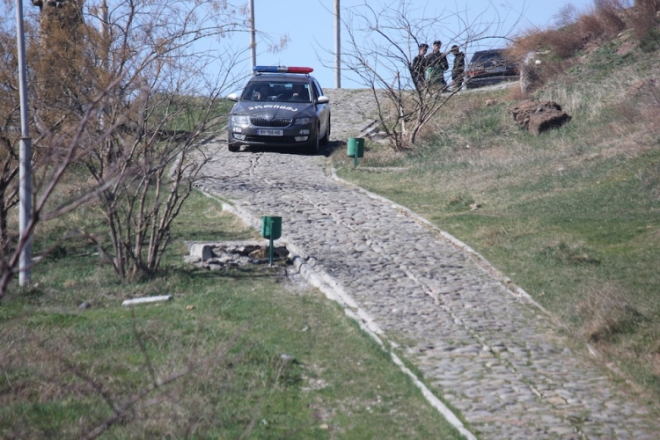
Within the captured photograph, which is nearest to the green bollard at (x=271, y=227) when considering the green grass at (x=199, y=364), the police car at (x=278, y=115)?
the green grass at (x=199, y=364)

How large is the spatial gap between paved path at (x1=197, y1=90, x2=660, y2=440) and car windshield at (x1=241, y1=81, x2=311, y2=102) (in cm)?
557

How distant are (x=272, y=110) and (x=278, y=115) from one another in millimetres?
218

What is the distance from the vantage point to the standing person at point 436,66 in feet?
71.4

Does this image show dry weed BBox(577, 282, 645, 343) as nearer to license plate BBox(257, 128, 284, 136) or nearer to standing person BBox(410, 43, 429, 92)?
license plate BBox(257, 128, 284, 136)

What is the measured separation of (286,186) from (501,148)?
18.5 ft

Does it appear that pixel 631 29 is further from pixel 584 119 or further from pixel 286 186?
pixel 286 186

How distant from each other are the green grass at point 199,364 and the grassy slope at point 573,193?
2.18 metres

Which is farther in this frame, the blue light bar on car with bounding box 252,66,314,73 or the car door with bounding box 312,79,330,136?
the blue light bar on car with bounding box 252,66,314,73

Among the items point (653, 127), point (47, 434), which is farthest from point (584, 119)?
point (47, 434)

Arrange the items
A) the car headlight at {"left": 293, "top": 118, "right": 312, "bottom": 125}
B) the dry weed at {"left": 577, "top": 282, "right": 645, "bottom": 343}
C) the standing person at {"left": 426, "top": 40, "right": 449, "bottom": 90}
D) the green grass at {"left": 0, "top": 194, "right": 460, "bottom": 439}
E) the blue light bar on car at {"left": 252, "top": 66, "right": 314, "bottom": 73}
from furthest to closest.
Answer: the blue light bar on car at {"left": 252, "top": 66, "right": 314, "bottom": 73}
the standing person at {"left": 426, "top": 40, "right": 449, "bottom": 90}
the car headlight at {"left": 293, "top": 118, "right": 312, "bottom": 125}
the dry weed at {"left": 577, "top": 282, "right": 645, "bottom": 343}
the green grass at {"left": 0, "top": 194, "right": 460, "bottom": 439}

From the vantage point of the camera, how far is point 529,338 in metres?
8.15

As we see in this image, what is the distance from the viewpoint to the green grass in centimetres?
563

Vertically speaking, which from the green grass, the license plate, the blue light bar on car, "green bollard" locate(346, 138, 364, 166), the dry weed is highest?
the blue light bar on car

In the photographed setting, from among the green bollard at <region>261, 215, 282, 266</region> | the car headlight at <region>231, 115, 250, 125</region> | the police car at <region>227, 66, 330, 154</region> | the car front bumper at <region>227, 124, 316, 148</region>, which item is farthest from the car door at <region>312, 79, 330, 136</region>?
the green bollard at <region>261, 215, 282, 266</region>
